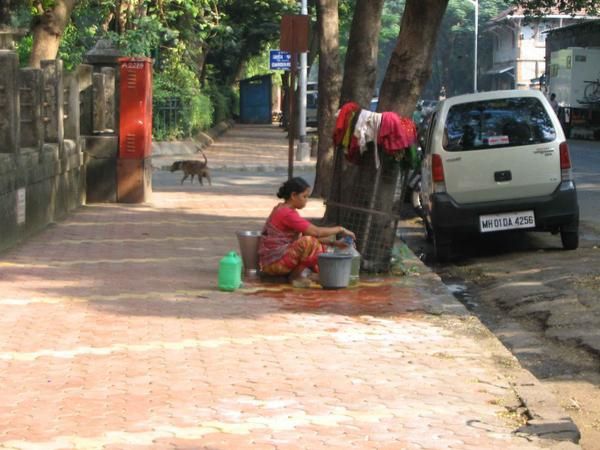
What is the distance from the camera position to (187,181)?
82.9 feet

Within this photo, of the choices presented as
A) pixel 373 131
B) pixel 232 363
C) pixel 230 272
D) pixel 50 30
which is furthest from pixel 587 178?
pixel 232 363

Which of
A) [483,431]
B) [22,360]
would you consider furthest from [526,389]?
[22,360]

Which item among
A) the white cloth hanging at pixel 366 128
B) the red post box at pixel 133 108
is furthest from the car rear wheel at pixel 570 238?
the red post box at pixel 133 108

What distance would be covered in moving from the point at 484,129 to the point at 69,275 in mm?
4758

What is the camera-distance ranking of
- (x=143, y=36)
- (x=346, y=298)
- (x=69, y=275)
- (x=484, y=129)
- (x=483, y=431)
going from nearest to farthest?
(x=483, y=431) < (x=346, y=298) < (x=69, y=275) < (x=484, y=129) < (x=143, y=36)

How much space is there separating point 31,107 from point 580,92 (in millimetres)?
36405

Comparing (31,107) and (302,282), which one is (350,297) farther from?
(31,107)

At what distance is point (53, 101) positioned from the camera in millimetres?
16641

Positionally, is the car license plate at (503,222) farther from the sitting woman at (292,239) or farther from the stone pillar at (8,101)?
the stone pillar at (8,101)

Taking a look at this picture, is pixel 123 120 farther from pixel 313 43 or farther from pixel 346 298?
pixel 313 43

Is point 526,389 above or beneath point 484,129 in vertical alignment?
beneath

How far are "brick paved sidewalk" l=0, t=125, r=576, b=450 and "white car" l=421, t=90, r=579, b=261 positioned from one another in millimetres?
1277

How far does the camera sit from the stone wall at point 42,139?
44.3ft

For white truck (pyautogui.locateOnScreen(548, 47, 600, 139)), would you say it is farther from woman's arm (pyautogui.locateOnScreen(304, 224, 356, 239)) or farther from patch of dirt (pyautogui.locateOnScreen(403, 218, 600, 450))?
woman's arm (pyautogui.locateOnScreen(304, 224, 356, 239))
